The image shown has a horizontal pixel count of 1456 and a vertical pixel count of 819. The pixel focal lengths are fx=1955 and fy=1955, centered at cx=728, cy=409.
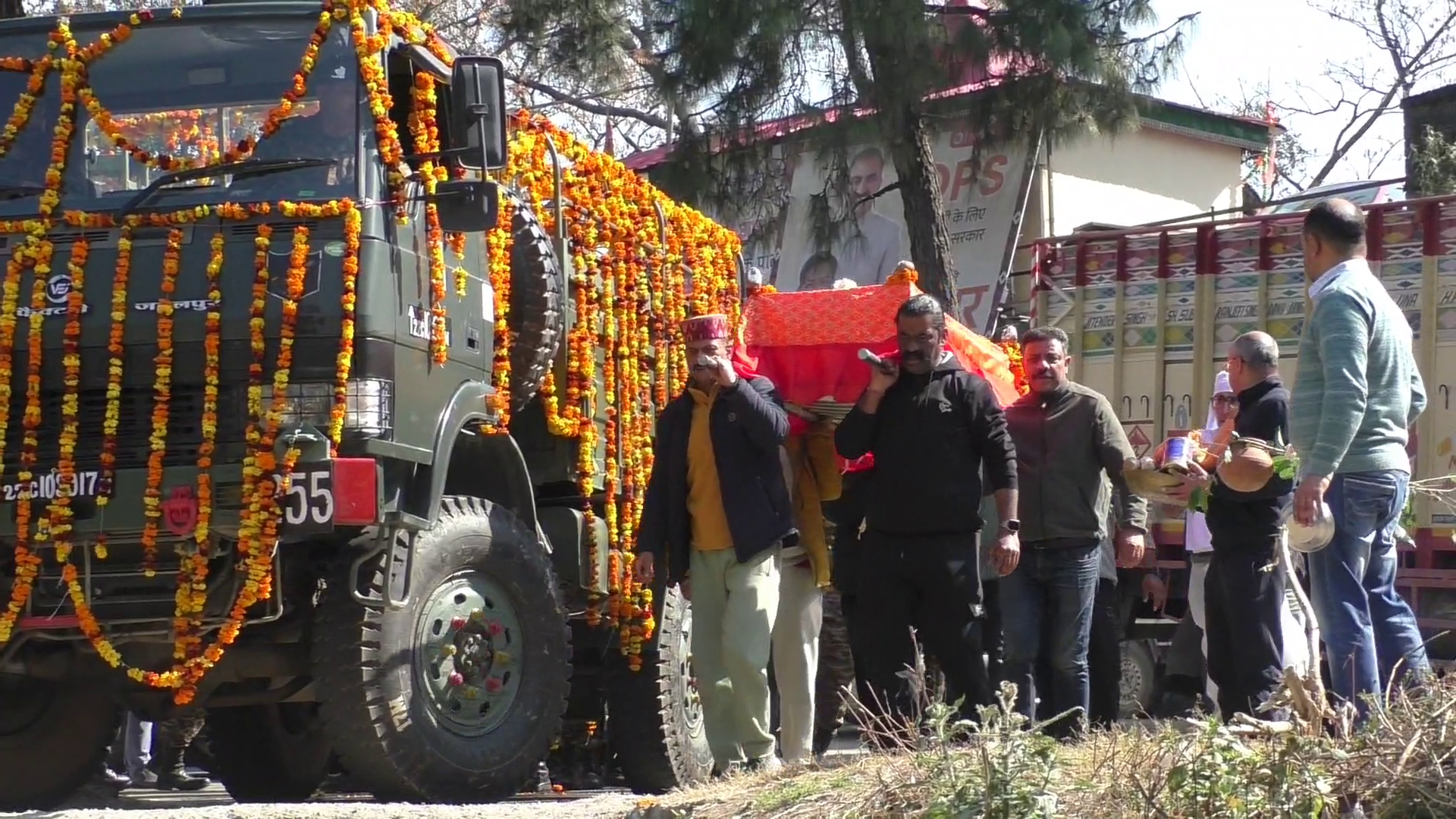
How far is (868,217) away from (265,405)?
508 inches

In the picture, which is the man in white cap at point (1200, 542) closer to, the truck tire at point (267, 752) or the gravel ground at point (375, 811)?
the gravel ground at point (375, 811)

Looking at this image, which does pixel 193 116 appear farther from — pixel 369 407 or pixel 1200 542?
pixel 1200 542

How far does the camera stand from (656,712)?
8734mm

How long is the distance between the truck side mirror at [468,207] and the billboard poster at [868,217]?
8.75 meters

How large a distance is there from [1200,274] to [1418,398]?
20.8ft

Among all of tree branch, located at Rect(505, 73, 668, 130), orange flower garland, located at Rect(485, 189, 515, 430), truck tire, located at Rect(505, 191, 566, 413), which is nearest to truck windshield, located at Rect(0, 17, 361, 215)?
orange flower garland, located at Rect(485, 189, 515, 430)

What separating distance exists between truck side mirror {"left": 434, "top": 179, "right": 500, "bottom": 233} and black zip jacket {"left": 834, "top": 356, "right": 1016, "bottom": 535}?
1.55 metres

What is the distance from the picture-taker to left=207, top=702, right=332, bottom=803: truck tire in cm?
852

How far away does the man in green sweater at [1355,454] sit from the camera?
5.87 m

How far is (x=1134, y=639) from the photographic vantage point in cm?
1209

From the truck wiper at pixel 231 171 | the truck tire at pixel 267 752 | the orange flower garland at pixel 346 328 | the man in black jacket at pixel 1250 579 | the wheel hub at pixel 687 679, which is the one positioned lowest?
the truck tire at pixel 267 752

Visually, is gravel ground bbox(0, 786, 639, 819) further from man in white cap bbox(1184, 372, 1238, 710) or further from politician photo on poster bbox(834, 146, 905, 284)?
politician photo on poster bbox(834, 146, 905, 284)

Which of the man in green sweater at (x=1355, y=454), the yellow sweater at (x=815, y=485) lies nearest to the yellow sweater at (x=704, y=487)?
the yellow sweater at (x=815, y=485)

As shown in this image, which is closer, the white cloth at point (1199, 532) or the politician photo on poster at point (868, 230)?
the white cloth at point (1199, 532)
